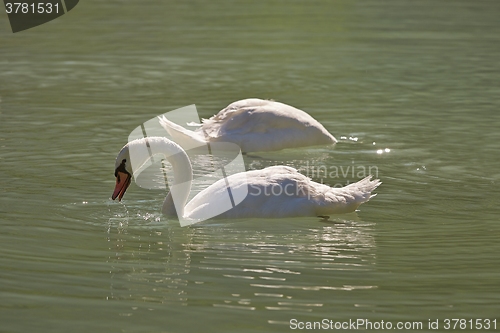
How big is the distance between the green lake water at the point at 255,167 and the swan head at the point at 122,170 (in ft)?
0.95

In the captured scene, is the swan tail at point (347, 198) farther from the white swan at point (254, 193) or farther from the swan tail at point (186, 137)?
the swan tail at point (186, 137)

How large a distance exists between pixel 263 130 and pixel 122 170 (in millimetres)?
4518

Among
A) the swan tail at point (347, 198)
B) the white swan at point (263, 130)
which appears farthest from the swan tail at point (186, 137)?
the swan tail at point (347, 198)

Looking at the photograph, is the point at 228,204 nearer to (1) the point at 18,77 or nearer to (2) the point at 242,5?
(1) the point at 18,77

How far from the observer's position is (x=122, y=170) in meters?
10.0

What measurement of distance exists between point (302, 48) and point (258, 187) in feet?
46.6

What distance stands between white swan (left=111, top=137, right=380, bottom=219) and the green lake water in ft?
0.53

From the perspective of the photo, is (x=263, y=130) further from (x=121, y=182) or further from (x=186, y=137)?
(x=121, y=182)

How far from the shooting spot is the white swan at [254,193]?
32.7 feet

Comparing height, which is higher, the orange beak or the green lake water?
the orange beak

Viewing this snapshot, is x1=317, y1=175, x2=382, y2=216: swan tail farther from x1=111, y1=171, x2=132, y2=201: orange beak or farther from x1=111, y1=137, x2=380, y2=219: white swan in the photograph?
x1=111, y1=171, x2=132, y2=201: orange beak

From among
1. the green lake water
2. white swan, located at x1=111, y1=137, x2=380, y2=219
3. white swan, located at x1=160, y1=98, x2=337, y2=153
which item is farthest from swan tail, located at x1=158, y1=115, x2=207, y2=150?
white swan, located at x1=111, y1=137, x2=380, y2=219

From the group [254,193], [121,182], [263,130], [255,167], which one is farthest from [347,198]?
[263,130]

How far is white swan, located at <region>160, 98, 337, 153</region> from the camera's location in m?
14.2
